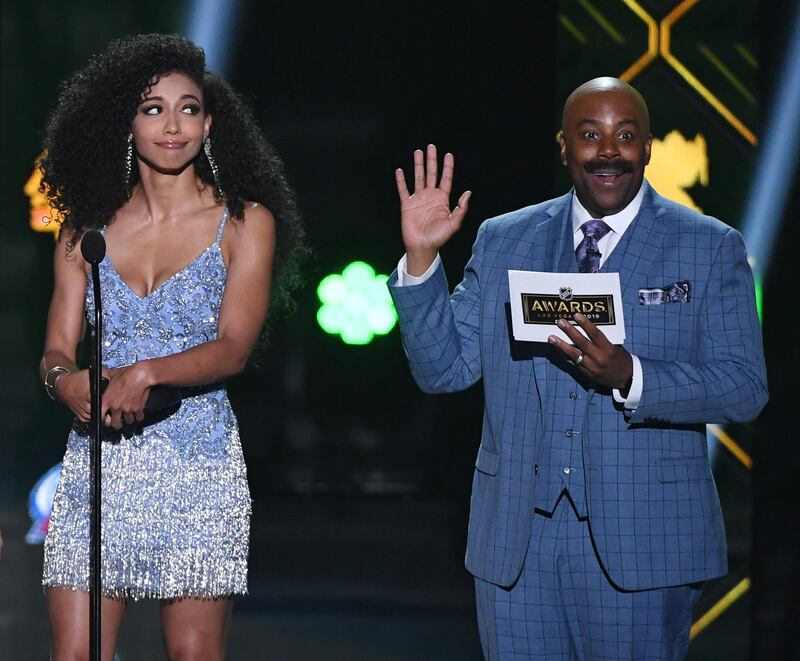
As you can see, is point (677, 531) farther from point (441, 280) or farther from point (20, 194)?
point (20, 194)

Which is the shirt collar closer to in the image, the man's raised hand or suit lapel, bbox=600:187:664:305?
suit lapel, bbox=600:187:664:305

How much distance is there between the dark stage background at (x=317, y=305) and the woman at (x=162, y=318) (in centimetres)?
211

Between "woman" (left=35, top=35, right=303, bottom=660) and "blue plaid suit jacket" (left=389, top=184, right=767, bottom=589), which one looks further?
"woman" (left=35, top=35, right=303, bottom=660)

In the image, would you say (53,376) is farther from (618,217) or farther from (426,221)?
(618,217)

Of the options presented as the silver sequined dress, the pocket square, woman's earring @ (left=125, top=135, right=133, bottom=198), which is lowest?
the silver sequined dress

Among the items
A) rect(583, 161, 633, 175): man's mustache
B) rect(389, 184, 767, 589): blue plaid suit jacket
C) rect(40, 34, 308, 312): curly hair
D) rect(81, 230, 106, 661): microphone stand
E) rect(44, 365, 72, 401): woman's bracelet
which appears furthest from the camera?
rect(40, 34, 308, 312): curly hair

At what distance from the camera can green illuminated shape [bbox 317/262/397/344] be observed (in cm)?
516

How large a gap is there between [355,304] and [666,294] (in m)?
2.75

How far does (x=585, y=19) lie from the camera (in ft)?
14.3

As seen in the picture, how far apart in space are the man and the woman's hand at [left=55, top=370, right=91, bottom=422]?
67 centimetres

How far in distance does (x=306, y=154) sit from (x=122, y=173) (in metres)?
2.27

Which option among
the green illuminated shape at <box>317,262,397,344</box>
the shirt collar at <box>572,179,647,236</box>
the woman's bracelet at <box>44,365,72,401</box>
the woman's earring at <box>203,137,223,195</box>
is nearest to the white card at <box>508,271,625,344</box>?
the shirt collar at <box>572,179,647,236</box>

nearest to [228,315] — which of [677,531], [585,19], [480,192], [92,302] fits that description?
[92,302]

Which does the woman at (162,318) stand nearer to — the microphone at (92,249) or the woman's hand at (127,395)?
the woman's hand at (127,395)
